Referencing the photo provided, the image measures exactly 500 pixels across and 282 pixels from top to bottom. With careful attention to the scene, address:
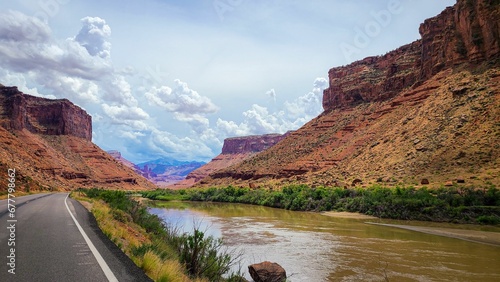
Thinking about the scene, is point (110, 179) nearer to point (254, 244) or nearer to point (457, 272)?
point (254, 244)

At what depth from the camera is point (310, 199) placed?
45219mm

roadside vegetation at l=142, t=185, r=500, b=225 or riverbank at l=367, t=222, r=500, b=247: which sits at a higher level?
roadside vegetation at l=142, t=185, r=500, b=225

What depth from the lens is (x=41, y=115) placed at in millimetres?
125250

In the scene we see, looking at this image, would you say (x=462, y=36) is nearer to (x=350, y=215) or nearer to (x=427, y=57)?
(x=427, y=57)

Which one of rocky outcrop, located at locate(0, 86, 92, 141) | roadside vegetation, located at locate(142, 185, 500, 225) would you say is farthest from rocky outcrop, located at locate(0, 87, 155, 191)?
roadside vegetation, located at locate(142, 185, 500, 225)

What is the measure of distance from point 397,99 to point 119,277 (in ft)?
248

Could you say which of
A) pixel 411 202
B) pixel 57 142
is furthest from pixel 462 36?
pixel 57 142

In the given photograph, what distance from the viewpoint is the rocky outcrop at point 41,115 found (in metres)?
105

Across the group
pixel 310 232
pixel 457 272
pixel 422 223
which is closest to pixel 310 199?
pixel 422 223

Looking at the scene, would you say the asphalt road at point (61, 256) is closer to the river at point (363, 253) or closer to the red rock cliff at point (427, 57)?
the river at point (363, 253)

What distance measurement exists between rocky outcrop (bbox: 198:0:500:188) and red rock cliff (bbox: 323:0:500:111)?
183 mm

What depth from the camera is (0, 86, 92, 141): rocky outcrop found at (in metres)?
105

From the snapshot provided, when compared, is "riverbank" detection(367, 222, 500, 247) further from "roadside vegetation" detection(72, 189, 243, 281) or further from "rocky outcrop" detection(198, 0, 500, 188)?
"roadside vegetation" detection(72, 189, 243, 281)

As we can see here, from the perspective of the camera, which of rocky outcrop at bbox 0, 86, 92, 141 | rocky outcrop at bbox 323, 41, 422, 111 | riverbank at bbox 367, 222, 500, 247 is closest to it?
riverbank at bbox 367, 222, 500, 247
